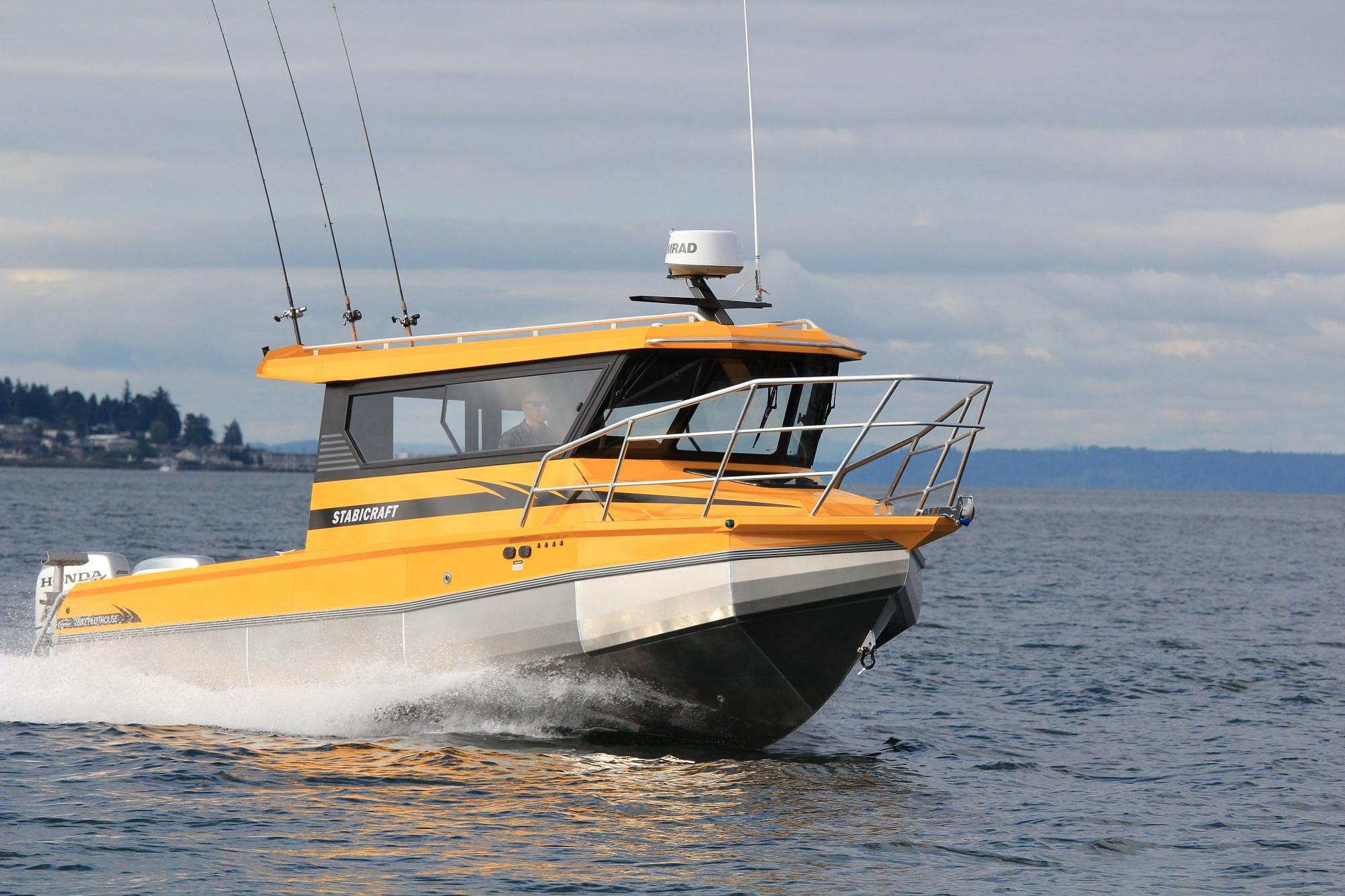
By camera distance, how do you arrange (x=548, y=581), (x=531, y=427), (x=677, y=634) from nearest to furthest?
(x=677, y=634) → (x=548, y=581) → (x=531, y=427)

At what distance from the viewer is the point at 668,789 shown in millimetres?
10023

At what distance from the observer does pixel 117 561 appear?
14195 mm

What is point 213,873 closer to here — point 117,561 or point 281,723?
point 281,723

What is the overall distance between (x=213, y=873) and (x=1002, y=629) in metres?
16.7

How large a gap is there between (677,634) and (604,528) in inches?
34.1

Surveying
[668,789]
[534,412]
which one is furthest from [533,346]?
[668,789]

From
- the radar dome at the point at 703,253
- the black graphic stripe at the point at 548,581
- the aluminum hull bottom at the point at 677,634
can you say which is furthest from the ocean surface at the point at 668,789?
the radar dome at the point at 703,253

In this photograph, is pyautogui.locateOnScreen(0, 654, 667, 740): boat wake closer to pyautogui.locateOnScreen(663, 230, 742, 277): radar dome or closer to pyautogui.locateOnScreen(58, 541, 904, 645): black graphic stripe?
pyautogui.locateOnScreen(58, 541, 904, 645): black graphic stripe

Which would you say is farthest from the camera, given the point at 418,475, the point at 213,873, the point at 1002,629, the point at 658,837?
the point at 1002,629

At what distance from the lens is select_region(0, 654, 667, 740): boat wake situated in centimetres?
1088

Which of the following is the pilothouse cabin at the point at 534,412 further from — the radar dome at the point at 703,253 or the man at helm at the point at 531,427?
the radar dome at the point at 703,253

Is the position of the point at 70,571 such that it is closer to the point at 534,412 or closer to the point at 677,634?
the point at 534,412

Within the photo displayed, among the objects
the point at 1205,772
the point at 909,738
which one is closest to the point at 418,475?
the point at 909,738

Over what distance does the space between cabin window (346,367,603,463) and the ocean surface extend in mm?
1743
